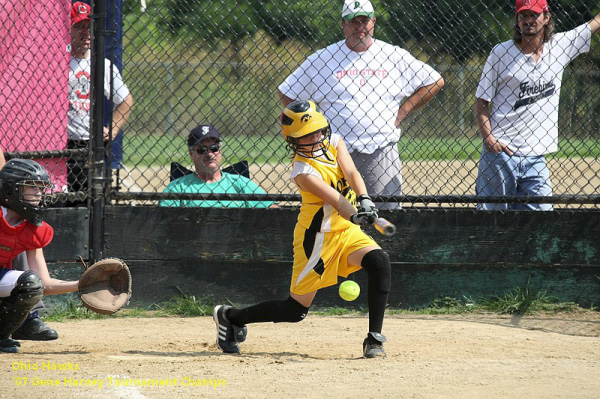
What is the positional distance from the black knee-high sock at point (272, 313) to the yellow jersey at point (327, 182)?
48 cm

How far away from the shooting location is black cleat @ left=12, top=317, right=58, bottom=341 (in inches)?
205

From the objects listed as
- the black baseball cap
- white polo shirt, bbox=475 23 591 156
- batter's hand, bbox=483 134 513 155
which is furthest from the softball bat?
the black baseball cap

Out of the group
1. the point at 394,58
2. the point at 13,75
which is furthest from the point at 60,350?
the point at 394,58

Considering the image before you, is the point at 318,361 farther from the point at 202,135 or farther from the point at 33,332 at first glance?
the point at 202,135

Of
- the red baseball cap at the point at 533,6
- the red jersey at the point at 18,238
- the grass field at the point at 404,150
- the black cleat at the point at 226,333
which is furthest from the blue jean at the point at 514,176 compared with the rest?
the red jersey at the point at 18,238

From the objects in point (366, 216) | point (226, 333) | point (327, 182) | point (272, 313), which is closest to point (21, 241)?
point (226, 333)

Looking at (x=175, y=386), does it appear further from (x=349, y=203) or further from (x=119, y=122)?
(x=119, y=122)

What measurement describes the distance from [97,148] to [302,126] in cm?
206

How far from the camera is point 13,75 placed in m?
6.10

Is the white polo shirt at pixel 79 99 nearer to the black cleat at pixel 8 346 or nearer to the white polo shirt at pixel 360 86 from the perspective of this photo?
the white polo shirt at pixel 360 86

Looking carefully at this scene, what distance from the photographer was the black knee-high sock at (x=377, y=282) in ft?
15.2

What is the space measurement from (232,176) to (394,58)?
154cm

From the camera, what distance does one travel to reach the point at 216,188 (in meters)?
6.25

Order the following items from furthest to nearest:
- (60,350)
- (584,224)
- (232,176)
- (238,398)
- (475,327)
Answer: (232,176) < (584,224) < (475,327) < (60,350) < (238,398)
